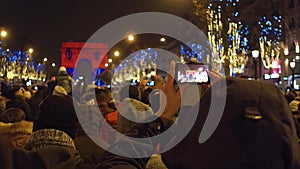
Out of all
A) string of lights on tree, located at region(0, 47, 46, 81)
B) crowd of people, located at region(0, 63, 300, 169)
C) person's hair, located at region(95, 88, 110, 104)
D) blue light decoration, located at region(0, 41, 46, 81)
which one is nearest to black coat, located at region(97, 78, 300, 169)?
crowd of people, located at region(0, 63, 300, 169)

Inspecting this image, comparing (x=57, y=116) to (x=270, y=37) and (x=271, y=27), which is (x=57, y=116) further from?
(x=270, y=37)

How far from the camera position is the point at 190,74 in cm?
429

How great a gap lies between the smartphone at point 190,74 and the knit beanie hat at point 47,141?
1033mm

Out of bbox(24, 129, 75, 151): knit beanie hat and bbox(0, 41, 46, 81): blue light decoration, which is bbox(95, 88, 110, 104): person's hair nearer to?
bbox(24, 129, 75, 151): knit beanie hat

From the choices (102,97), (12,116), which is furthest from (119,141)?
(102,97)

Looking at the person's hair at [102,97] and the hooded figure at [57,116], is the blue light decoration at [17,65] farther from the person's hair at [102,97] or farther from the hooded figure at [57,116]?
the hooded figure at [57,116]

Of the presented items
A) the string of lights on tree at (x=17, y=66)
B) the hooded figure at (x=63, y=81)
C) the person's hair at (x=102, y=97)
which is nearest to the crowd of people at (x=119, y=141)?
the person's hair at (x=102, y=97)

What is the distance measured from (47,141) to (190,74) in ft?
4.56

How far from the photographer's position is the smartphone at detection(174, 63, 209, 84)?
13.3ft

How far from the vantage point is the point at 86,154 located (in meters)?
4.66

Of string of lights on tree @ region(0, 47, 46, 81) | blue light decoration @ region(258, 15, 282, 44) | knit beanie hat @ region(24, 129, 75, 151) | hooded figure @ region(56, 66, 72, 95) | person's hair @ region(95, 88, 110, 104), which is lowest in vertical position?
knit beanie hat @ region(24, 129, 75, 151)

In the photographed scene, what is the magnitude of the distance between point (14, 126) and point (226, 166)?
4115 millimetres

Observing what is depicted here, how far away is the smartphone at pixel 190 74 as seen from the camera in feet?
13.3

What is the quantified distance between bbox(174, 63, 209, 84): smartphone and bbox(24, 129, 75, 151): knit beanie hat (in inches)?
40.7
